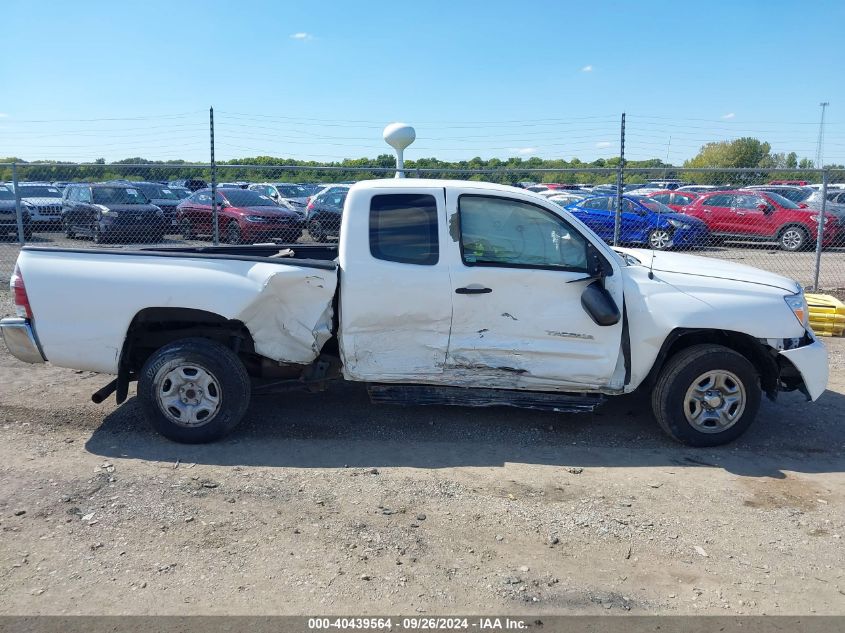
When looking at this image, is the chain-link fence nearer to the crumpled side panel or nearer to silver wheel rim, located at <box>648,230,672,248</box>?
silver wheel rim, located at <box>648,230,672,248</box>

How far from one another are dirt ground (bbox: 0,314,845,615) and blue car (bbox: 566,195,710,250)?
34.6ft

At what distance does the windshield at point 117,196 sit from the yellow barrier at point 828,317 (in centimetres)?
1317

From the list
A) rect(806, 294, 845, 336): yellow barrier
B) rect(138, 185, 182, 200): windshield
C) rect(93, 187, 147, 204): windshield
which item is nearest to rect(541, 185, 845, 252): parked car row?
rect(806, 294, 845, 336): yellow barrier

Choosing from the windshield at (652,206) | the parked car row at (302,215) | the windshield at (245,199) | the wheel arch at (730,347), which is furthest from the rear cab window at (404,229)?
the windshield at (652,206)

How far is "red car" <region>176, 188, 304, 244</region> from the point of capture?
15.1 m

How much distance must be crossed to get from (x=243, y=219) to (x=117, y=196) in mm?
3190

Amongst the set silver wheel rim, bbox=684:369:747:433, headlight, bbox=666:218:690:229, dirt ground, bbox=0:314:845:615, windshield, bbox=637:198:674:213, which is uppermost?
windshield, bbox=637:198:674:213

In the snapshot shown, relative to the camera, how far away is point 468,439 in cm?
562

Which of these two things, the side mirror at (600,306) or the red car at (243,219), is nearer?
the side mirror at (600,306)

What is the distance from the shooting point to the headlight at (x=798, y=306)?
541cm

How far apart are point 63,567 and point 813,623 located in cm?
364

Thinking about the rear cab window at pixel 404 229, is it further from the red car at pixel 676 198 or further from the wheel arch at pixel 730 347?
the red car at pixel 676 198

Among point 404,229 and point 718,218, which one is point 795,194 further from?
point 404,229

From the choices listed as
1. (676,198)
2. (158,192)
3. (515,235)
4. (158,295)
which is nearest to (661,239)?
(676,198)
